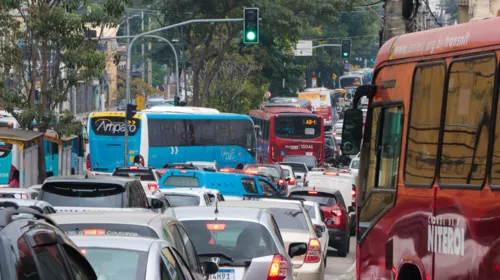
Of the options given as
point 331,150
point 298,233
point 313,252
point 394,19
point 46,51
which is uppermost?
point 394,19

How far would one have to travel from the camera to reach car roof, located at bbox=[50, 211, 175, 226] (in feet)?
30.1

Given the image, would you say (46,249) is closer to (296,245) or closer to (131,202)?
(296,245)

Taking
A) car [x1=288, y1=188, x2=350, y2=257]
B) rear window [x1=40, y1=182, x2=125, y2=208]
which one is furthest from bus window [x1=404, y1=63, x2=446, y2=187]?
car [x1=288, y1=188, x2=350, y2=257]

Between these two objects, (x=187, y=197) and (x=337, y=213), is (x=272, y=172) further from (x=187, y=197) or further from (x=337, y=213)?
(x=187, y=197)

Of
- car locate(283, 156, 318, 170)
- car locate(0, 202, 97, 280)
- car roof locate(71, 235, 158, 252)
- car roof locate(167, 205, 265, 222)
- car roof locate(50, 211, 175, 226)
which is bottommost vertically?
car locate(283, 156, 318, 170)

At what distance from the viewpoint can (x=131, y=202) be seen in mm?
17875

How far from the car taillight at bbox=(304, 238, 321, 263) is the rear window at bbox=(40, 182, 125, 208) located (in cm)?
343

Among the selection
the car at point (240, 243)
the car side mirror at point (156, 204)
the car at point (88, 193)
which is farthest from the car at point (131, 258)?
the car side mirror at point (156, 204)

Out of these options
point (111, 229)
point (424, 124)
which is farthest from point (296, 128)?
point (111, 229)

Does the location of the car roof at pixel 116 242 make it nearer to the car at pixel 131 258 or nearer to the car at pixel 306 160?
the car at pixel 131 258

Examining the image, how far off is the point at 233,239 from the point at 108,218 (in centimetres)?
295

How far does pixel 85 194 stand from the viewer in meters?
17.7

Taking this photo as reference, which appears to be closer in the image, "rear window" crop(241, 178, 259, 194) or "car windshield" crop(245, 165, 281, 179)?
"rear window" crop(241, 178, 259, 194)

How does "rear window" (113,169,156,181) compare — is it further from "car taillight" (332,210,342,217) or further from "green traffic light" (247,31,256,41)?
"car taillight" (332,210,342,217)
